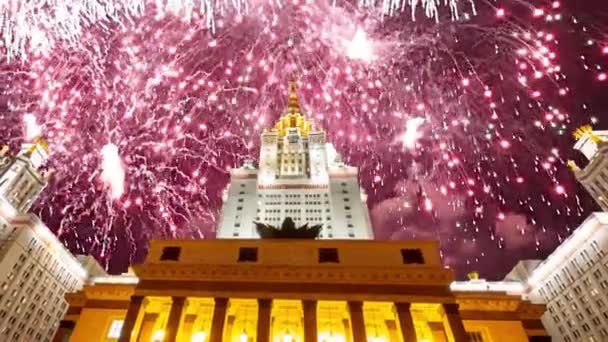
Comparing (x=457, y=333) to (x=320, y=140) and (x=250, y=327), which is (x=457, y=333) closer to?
(x=250, y=327)

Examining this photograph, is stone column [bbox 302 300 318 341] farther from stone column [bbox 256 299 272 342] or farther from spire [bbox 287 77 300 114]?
spire [bbox 287 77 300 114]

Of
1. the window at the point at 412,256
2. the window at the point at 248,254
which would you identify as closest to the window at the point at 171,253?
the window at the point at 248,254

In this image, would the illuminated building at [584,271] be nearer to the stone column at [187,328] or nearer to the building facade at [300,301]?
the building facade at [300,301]

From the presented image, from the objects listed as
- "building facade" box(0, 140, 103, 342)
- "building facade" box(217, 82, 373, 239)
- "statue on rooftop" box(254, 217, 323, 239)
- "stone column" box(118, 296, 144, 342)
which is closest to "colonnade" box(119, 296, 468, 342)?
"stone column" box(118, 296, 144, 342)

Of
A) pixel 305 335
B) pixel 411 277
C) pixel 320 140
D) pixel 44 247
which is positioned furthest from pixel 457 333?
pixel 320 140

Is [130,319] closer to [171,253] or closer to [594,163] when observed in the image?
[171,253]

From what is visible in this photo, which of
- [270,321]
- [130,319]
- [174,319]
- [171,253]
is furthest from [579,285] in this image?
[130,319]
